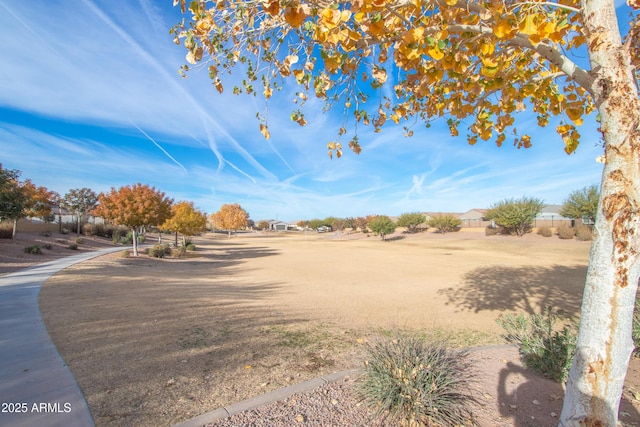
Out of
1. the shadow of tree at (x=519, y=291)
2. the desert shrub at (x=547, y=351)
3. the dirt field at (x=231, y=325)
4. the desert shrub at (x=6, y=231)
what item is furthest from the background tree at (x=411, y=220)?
the desert shrub at (x=547, y=351)

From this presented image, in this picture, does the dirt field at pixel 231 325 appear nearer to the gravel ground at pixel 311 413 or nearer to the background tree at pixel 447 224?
the gravel ground at pixel 311 413

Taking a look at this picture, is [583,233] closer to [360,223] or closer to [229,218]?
[360,223]

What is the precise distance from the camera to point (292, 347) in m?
5.17

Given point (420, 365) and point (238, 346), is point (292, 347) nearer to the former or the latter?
point (238, 346)

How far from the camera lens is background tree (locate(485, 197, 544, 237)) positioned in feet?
147

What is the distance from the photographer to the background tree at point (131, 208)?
22.6 meters

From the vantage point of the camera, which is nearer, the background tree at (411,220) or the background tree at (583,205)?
the background tree at (583,205)

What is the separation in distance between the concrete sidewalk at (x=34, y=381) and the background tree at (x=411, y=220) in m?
64.8

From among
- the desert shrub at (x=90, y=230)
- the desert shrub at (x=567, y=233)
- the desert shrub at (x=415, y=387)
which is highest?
the desert shrub at (x=90, y=230)

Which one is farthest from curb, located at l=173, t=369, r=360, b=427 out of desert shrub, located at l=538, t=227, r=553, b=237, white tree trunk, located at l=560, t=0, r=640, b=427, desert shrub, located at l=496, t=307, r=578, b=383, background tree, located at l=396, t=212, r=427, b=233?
background tree, located at l=396, t=212, r=427, b=233

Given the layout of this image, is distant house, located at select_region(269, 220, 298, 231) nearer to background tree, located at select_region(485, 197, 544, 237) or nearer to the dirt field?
background tree, located at select_region(485, 197, 544, 237)

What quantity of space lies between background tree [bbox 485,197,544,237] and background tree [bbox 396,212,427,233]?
1882 centimetres

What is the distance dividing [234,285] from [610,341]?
12.2 meters

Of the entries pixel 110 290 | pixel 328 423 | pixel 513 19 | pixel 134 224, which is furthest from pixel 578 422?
pixel 134 224
